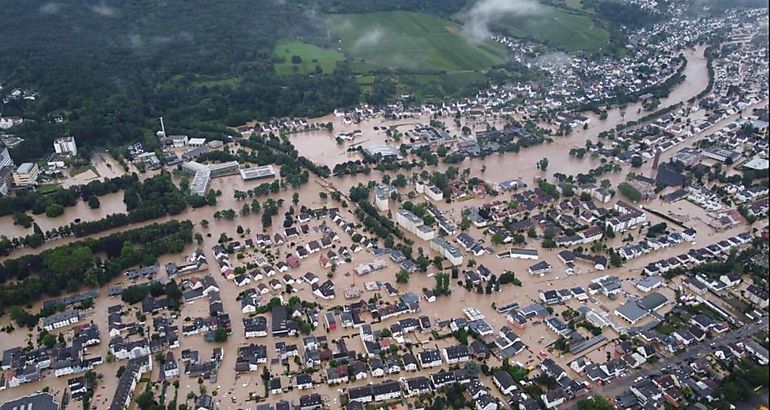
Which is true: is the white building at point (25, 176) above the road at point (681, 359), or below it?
above

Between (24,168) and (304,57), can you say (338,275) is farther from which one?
(304,57)

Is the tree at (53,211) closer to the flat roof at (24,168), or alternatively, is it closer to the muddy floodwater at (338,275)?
the muddy floodwater at (338,275)

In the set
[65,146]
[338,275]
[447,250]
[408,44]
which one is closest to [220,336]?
[338,275]

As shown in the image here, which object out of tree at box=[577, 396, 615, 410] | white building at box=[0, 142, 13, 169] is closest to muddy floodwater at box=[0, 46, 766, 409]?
tree at box=[577, 396, 615, 410]

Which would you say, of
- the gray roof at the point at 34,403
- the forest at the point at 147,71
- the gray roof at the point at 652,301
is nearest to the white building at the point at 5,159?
the forest at the point at 147,71

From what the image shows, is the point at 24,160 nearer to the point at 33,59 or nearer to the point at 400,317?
the point at 33,59

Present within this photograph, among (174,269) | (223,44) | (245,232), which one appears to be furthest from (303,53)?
(174,269)
